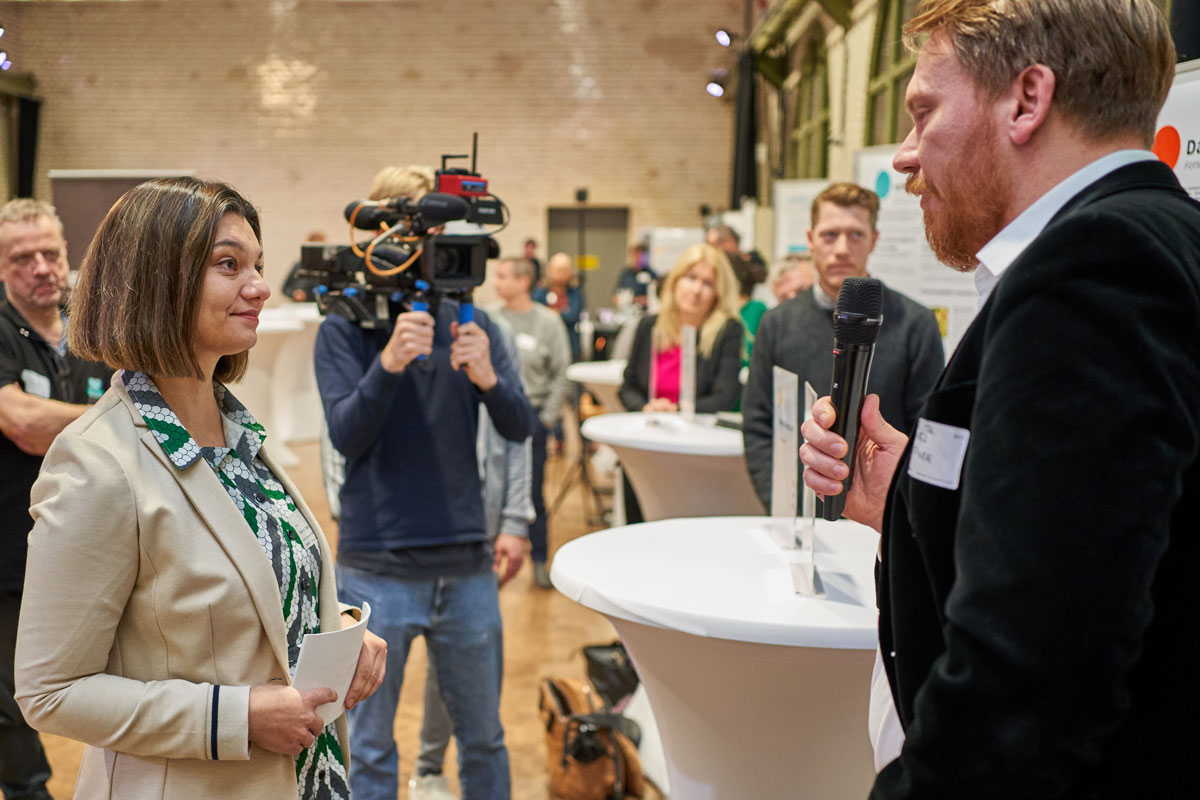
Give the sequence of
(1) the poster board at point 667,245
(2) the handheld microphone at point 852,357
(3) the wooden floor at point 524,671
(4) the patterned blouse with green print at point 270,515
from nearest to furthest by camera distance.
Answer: (2) the handheld microphone at point 852,357 < (4) the patterned blouse with green print at point 270,515 < (3) the wooden floor at point 524,671 < (1) the poster board at point 667,245

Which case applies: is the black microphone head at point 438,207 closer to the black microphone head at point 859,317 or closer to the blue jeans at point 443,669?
the blue jeans at point 443,669

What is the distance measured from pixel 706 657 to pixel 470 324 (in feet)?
3.12

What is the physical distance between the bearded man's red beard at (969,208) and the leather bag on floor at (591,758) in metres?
2.29

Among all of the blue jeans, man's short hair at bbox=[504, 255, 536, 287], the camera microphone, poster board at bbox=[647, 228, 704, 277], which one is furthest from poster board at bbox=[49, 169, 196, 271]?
poster board at bbox=[647, 228, 704, 277]

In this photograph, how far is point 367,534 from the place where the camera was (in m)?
2.22

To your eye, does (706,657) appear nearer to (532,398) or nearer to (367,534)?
(367,534)

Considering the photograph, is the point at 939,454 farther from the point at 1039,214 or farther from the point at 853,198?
the point at 853,198

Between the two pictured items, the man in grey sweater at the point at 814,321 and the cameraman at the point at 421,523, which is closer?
the cameraman at the point at 421,523

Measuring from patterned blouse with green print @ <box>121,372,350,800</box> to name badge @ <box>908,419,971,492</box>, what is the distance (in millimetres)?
846

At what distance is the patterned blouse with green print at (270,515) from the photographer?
1271mm

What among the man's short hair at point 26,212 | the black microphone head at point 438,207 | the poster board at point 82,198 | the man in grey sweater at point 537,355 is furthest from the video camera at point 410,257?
the man in grey sweater at point 537,355

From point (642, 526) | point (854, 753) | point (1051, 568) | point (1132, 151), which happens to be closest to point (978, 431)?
point (1051, 568)

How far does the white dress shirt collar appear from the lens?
85 cm

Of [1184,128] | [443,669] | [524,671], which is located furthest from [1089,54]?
[524,671]
